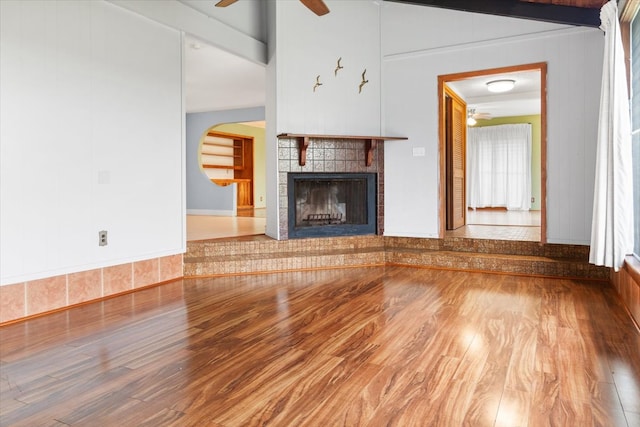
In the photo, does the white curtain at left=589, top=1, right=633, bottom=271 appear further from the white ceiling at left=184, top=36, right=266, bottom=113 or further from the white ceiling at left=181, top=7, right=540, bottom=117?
the white ceiling at left=184, top=36, right=266, bottom=113

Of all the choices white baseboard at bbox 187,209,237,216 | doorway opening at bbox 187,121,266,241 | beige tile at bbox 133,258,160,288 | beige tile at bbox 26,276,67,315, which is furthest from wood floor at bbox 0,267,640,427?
doorway opening at bbox 187,121,266,241

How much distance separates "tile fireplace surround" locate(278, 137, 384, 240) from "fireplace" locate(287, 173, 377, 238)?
0.07 m

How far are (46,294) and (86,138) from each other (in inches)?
47.4

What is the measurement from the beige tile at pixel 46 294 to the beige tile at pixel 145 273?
0.65 m

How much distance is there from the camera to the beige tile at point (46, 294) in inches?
122

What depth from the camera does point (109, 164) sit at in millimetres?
3617

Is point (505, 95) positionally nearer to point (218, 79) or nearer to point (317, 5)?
point (218, 79)

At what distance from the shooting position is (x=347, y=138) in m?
5.17

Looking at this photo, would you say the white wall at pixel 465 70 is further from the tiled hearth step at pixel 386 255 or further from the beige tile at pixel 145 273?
the beige tile at pixel 145 273

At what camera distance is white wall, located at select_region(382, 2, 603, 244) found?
450 cm

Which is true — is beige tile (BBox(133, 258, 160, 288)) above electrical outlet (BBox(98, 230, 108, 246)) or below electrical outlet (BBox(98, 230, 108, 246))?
below

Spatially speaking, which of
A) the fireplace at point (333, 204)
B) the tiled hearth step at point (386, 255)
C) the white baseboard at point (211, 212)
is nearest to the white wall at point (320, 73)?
the fireplace at point (333, 204)

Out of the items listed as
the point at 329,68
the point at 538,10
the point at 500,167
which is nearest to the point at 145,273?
the point at 329,68

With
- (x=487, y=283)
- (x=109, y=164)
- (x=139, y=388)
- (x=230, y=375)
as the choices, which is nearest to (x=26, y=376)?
(x=139, y=388)
